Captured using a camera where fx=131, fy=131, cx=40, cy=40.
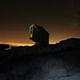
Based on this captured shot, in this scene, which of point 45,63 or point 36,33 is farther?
point 36,33

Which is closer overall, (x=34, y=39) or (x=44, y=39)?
(x=34, y=39)

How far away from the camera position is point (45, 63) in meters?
6.12

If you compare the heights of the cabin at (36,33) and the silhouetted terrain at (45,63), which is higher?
the cabin at (36,33)

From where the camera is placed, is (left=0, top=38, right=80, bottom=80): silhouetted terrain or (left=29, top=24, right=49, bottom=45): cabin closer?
(left=0, top=38, right=80, bottom=80): silhouetted terrain

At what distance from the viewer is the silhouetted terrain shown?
5.45m

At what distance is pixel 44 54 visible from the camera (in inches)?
268

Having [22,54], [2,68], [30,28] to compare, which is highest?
[30,28]

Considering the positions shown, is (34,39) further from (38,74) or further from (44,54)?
(38,74)

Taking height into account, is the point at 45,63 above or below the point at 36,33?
below

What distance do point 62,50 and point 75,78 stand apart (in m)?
1.96

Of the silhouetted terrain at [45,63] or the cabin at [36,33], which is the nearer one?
the silhouetted terrain at [45,63]

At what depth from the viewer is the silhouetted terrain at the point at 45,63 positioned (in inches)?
214

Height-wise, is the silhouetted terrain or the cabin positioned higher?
the cabin

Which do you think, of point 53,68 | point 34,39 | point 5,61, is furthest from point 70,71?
point 34,39
